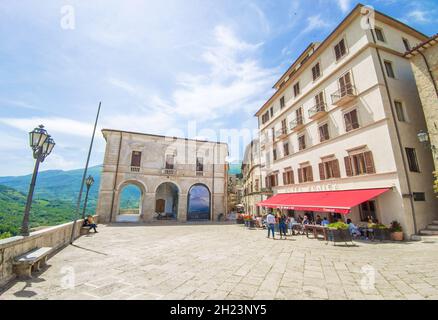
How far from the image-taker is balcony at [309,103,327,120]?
50.9ft

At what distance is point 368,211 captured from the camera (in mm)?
12328

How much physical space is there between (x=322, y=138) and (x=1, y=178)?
184201 mm

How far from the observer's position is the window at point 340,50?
1439 centimetres

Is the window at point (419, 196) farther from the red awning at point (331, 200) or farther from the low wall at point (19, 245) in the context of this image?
the low wall at point (19, 245)

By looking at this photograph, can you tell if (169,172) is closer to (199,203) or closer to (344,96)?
(199,203)

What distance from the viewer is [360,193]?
11.7m

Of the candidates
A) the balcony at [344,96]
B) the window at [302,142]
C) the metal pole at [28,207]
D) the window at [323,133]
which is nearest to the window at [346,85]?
the balcony at [344,96]

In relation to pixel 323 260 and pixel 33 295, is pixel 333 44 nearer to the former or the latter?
pixel 323 260

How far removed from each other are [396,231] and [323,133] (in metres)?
8.26

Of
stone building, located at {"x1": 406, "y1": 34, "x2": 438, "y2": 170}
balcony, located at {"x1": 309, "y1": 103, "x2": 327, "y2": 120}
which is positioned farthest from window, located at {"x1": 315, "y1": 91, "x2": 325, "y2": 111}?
stone building, located at {"x1": 406, "y1": 34, "x2": 438, "y2": 170}

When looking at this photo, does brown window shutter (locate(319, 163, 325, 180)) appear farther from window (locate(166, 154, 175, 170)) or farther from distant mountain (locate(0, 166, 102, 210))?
distant mountain (locate(0, 166, 102, 210))

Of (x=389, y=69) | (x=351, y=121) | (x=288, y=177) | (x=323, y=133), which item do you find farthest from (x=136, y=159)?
(x=389, y=69)

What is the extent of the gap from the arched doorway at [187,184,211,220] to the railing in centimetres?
1566
